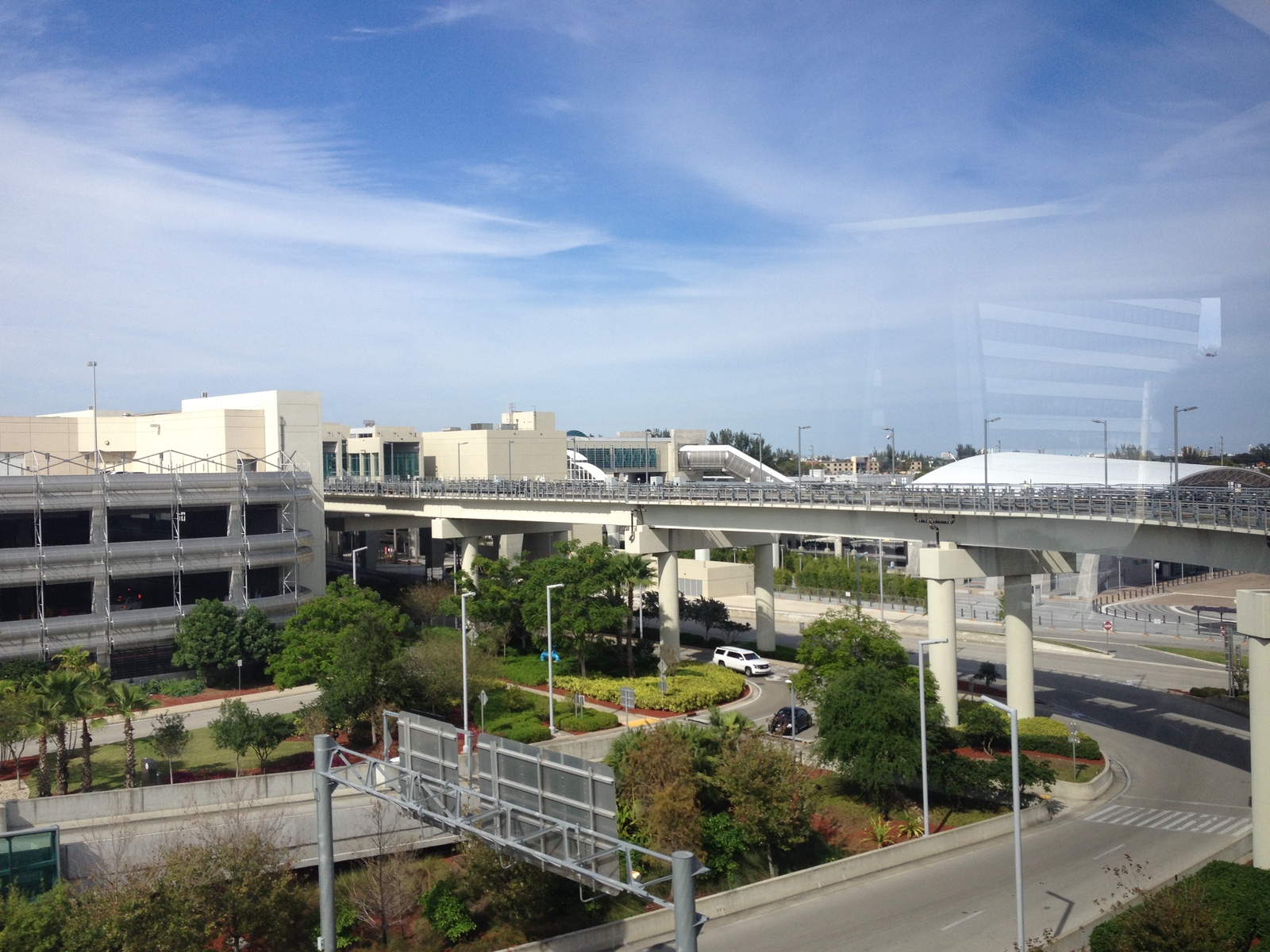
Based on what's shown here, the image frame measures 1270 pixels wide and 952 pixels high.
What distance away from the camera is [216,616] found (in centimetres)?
3991

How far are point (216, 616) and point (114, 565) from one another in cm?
479

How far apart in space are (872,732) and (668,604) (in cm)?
1886

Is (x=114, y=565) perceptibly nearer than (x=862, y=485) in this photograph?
No

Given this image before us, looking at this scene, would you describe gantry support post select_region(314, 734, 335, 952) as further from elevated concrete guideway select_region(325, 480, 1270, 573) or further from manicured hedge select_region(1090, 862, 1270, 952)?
elevated concrete guideway select_region(325, 480, 1270, 573)

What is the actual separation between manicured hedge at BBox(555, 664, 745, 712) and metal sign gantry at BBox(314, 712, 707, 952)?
20.0 meters

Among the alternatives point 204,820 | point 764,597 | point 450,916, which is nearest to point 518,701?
point 204,820

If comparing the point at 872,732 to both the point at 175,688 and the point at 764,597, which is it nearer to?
the point at 764,597

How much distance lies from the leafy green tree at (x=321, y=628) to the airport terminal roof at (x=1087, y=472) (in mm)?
20196

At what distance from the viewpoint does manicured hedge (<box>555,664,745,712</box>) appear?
36.1 meters

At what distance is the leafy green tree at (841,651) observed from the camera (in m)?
31.0

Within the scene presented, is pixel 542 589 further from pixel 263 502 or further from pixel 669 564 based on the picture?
pixel 263 502

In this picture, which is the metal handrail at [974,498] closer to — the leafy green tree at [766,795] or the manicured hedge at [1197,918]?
the manicured hedge at [1197,918]

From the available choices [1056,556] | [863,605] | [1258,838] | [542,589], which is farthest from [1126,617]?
[1258,838]

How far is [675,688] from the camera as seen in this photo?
37.0 m
